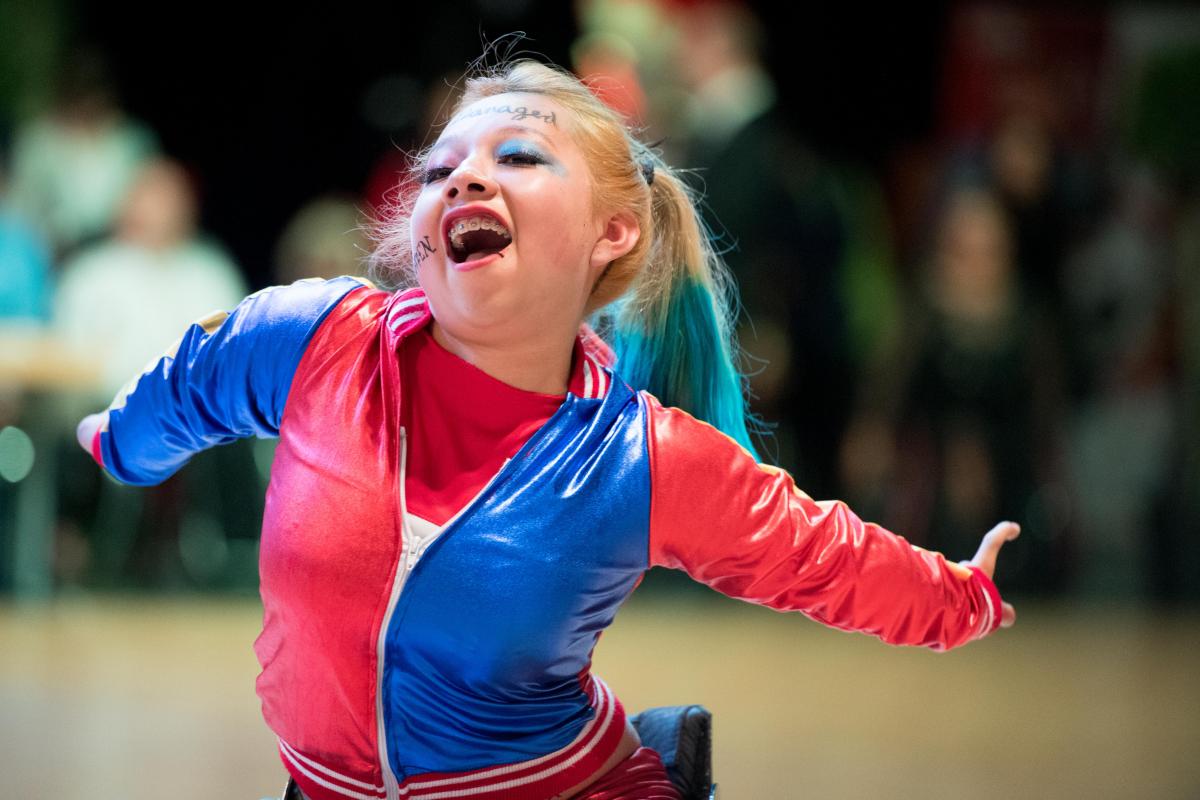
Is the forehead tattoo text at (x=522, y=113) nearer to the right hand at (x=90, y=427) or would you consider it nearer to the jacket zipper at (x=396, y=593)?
the jacket zipper at (x=396, y=593)

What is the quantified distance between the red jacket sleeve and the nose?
313 mm

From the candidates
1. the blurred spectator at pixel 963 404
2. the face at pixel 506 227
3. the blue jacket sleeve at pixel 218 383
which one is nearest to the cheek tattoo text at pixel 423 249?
the face at pixel 506 227

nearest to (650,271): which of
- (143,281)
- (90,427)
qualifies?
(90,427)

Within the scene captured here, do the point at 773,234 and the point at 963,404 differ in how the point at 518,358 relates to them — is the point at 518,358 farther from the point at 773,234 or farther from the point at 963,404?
the point at 963,404

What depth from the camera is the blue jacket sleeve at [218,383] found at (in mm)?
1707

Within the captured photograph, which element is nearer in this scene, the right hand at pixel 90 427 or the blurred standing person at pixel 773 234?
the right hand at pixel 90 427

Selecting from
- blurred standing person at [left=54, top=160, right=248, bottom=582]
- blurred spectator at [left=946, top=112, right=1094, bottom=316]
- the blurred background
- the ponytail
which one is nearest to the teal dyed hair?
the ponytail

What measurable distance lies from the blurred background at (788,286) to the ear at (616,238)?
1938 mm

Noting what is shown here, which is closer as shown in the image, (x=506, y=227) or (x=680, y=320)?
(x=506, y=227)

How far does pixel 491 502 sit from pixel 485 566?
71mm

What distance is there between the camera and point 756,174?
16.2ft

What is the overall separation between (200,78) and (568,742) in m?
5.21

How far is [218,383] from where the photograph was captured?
1747mm

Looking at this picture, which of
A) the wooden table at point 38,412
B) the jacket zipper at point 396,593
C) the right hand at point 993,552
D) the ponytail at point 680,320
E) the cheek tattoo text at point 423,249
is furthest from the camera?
the wooden table at point 38,412
